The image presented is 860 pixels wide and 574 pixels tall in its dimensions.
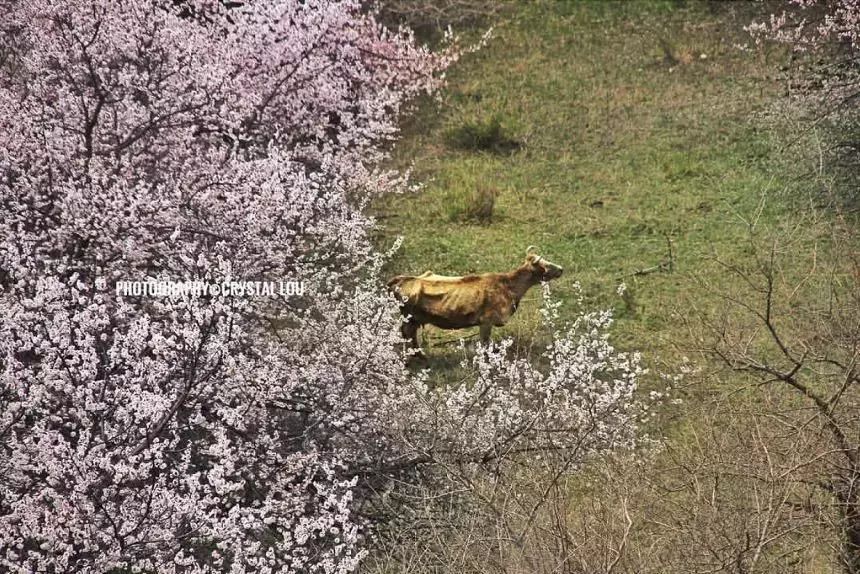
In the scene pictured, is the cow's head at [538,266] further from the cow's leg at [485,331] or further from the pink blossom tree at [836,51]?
the pink blossom tree at [836,51]

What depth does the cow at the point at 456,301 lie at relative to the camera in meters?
11.6

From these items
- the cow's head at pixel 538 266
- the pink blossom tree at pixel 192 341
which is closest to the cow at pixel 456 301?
the cow's head at pixel 538 266

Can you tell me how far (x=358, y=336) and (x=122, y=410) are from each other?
7.71 ft

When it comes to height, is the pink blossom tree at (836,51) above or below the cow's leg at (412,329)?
above

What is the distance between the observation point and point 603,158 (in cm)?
1770

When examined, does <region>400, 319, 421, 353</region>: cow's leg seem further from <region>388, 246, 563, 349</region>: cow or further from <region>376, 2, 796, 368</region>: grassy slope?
<region>376, 2, 796, 368</region>: grassy slope

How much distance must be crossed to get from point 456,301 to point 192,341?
15.2ft

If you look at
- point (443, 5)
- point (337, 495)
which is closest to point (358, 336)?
point (337, 495)

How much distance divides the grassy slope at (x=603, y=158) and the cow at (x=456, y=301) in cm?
45

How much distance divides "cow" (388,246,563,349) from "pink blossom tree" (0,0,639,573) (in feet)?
3.00

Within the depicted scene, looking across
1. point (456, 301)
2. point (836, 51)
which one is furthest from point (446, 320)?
point (836, 51)

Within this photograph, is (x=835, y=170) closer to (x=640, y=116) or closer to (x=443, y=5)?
(x=640, y=116)

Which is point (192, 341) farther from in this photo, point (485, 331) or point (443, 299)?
point (485, 331)

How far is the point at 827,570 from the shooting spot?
25.2ft
